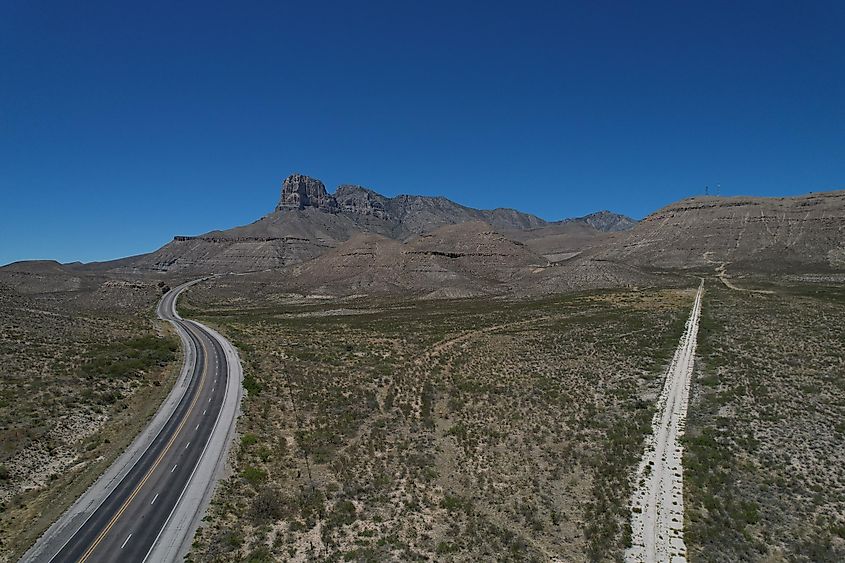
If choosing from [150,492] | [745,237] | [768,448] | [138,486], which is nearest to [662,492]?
[768,448]

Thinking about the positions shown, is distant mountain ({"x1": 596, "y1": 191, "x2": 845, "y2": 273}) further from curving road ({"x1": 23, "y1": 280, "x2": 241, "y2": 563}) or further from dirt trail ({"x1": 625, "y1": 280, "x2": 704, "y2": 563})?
curving road ({"x1": 23, "y1": 280, "x2": 241, "y2": 563})

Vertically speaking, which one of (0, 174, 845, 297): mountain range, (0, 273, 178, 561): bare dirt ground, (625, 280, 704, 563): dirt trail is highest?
(0, 174, 845, 297): mountain range

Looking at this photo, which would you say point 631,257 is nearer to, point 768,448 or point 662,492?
point 768,448

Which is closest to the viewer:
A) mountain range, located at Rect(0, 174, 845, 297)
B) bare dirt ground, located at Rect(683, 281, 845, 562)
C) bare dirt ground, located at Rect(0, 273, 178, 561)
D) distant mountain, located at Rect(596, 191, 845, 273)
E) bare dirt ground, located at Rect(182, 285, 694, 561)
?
bare dirt ground, located at Rect(683, 281, 845, 562)

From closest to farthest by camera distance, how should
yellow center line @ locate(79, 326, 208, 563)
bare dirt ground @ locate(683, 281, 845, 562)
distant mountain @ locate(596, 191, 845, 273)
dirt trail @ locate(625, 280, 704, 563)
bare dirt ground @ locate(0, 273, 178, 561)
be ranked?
dirt trail @ locate(625, 280, 704, 563), bare dirt ground @ locate(683, 281, 845, 562), yellow center line @ locate(79, 326, 208, 563), bare dirt ground @ locate(0, 273, 178, 561), distant mountain @ locate(596, 191, 845, 273)

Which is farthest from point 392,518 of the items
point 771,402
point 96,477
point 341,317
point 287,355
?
point 341,317

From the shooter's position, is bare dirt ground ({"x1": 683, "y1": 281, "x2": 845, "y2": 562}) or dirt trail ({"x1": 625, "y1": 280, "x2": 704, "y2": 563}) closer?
dirt trail ({"x1": 625, "y1": 280, "x2": 704, "y2": 563})

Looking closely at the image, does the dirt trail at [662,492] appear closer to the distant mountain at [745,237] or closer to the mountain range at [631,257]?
the mountain range at [631,257]

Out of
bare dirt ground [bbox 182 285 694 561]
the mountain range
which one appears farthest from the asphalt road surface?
the mountain range
